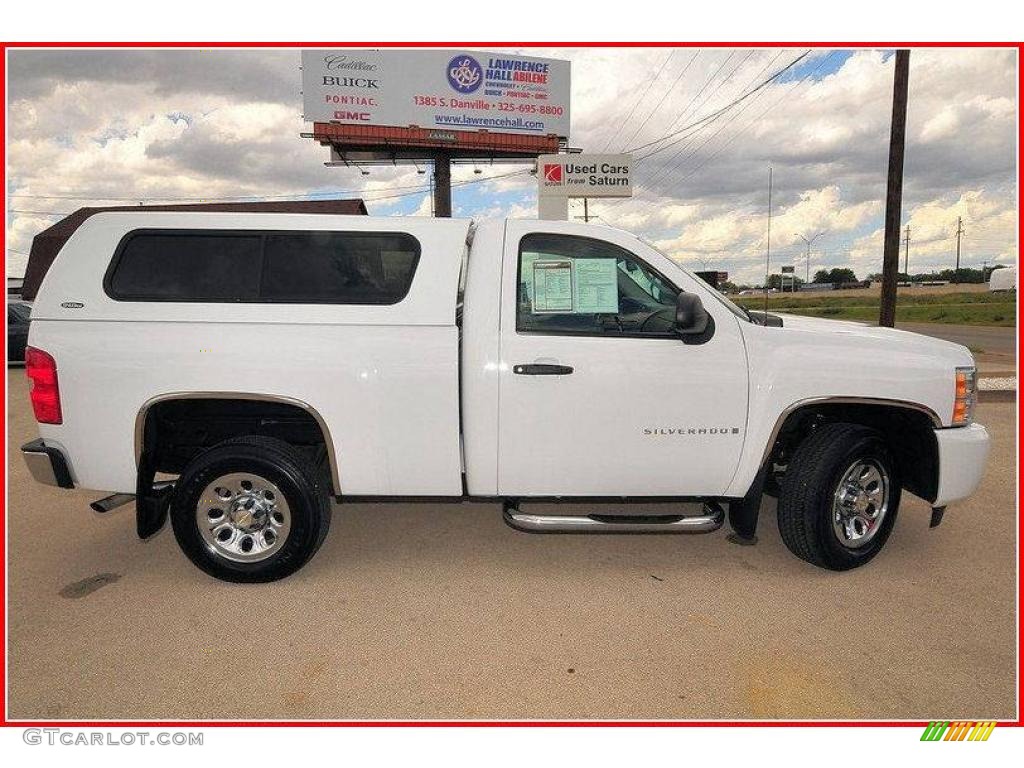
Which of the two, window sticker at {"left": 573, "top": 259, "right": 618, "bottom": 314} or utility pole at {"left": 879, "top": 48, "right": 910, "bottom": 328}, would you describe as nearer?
window sticker at {"left": 573, "top": 259, "right": 618, "bottom": 314}

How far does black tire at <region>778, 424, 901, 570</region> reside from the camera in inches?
145

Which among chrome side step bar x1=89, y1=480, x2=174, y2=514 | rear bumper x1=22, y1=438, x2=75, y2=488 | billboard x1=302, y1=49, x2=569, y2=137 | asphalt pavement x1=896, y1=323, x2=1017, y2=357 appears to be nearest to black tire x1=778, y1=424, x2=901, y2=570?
chrome side step bar x1=89, y1=480, x2=174, y2=514

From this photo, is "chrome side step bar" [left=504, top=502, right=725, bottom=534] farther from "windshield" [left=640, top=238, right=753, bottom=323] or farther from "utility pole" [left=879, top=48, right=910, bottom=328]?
"utility pole" [left=879, top=48, right=910, bottom=328]

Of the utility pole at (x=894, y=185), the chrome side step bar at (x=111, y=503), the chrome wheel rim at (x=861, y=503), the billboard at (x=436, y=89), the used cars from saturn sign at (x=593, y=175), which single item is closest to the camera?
the chrome side step bar at (x=111, y=503)

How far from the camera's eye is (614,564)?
3.95 meters

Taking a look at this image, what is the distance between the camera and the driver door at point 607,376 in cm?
350

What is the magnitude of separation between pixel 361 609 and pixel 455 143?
91.6 ft

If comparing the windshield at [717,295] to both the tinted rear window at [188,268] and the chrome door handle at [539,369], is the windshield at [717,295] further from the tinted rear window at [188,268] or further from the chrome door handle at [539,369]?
the tinted rear window at [188,268]

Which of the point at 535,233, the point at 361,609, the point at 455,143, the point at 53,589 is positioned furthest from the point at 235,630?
the point at 455,143

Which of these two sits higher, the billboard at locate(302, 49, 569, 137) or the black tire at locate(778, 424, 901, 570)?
the billboard at locate(302, 49, 569, 137)

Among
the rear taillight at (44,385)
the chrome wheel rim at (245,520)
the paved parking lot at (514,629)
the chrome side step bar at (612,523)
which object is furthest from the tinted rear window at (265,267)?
the paved parking lot at (514,629)

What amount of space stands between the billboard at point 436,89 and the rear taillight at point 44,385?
2673cm

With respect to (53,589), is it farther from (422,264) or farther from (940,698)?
(940,698)

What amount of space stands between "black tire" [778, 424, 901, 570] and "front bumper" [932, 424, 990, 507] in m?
0.27
